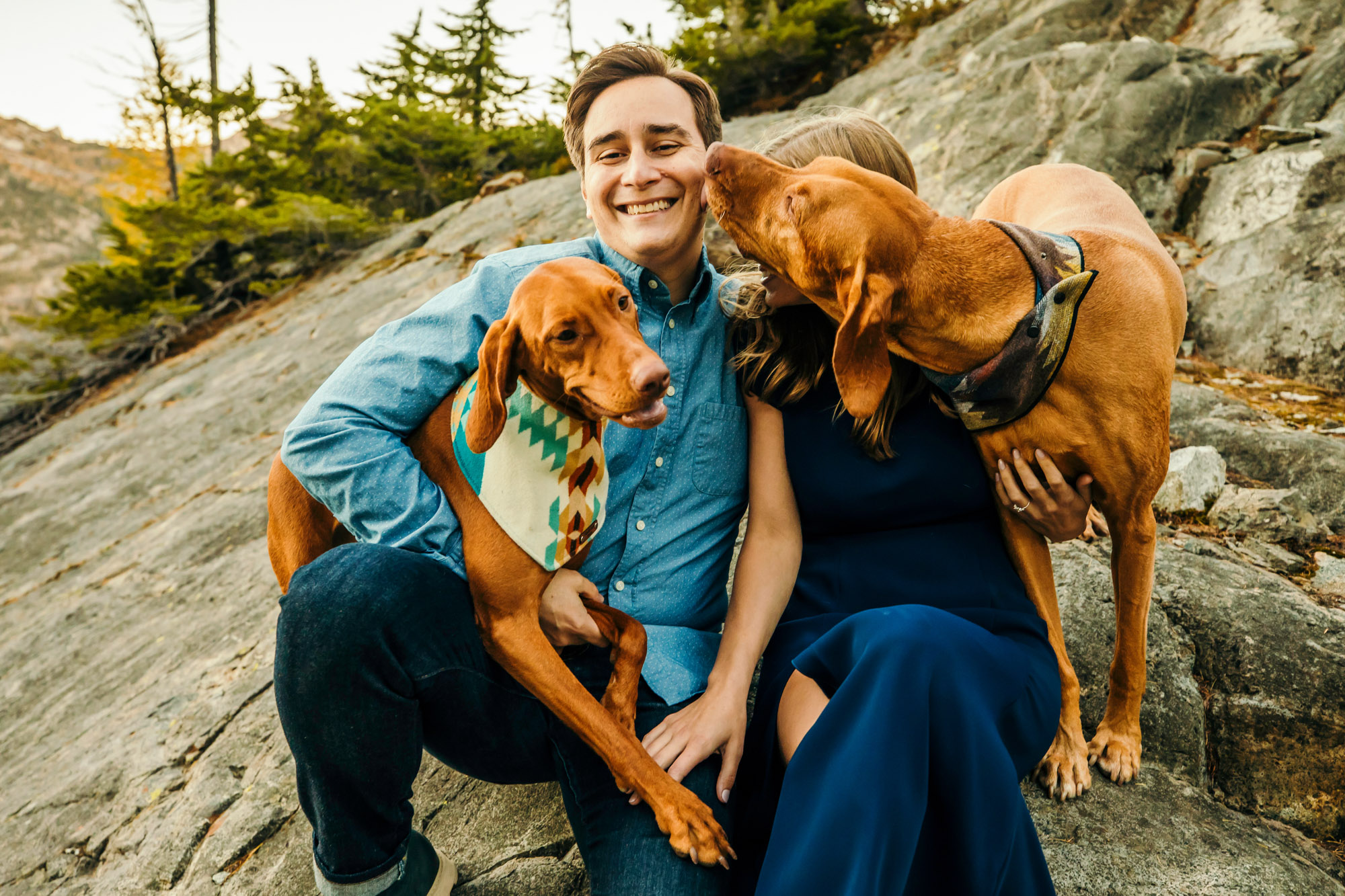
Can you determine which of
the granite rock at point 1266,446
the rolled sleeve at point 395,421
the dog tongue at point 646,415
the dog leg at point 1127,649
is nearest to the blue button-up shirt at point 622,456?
the rolled sleeve at point 395,421

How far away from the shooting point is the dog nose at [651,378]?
1642 mm

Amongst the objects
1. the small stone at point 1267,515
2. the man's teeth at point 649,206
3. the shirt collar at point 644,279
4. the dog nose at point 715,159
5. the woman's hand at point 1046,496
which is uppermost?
the dog nose at point 715,159

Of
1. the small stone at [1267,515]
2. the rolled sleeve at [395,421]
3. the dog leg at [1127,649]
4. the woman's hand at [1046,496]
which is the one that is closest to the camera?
the rolled sleeve at [395,421]

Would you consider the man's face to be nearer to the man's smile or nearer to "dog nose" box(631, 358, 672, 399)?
the man's smile

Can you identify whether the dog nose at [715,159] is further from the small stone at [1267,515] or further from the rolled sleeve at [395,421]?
the small stone at [1267,515]

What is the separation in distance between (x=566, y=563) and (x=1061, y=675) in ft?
5.03

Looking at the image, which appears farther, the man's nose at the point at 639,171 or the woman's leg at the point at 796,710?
the man's nose at the point at 639,171

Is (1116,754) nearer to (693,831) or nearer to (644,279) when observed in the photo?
(693,831)

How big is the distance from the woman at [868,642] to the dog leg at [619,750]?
125 mm

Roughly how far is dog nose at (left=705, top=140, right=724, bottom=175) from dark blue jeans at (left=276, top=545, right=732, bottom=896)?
1.37 metres

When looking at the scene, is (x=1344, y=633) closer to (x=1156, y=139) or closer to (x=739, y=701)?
(x=739, y=701)

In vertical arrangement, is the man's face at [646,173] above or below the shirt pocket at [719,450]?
above

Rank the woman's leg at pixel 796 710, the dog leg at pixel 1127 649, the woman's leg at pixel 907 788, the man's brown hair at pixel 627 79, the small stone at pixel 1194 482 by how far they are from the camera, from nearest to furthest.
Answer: the woman's leg at pixel 907 788 < the woman's leg at pixel 796 710 < the dog leg at pixel 1127 649 < the man's brown hair at pixel 627 79 < the small stone at pixel 1194 482

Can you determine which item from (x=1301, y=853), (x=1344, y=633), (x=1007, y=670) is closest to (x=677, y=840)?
Result: (x=1007, y=670)
